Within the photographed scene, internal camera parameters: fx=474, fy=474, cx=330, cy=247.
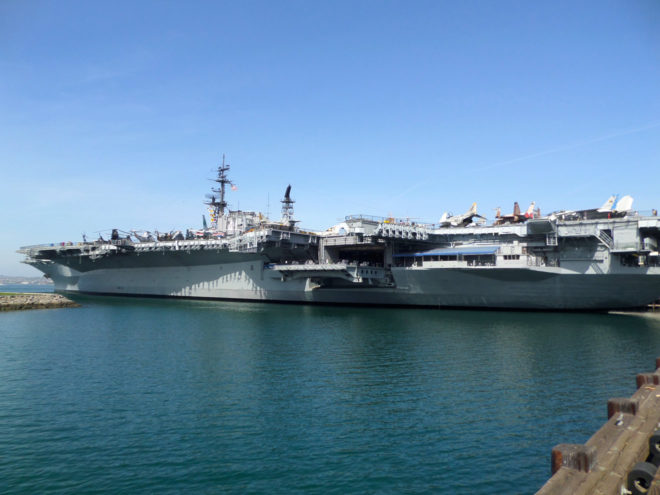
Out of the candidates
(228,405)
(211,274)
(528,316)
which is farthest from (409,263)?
(228,405)

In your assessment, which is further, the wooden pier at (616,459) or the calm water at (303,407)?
the calm water at (303,407)

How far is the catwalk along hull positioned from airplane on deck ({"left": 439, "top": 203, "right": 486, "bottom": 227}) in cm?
509

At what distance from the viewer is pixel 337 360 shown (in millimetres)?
17047

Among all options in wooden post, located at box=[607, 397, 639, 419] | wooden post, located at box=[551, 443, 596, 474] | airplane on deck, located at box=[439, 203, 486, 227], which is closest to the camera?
wooden post, located at box=[551, 443, 596, 474]

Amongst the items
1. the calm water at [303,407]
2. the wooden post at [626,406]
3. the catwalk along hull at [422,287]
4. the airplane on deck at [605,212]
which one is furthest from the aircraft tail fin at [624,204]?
the wooden post at [626,406]

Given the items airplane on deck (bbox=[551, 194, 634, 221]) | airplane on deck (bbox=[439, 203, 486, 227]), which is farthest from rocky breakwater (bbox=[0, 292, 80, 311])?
airplane on deck (bbox=[551, 194, 634, 221])

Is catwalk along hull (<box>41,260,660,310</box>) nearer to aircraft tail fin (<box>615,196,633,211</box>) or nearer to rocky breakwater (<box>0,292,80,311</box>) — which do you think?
aircraft tail fin (<box>615,196,633,211</box>)

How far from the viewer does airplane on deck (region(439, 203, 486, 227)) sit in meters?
35.7

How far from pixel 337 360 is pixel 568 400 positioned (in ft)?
25.2

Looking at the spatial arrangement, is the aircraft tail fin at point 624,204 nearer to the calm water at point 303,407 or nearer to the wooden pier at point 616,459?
the calm water at point 303,407

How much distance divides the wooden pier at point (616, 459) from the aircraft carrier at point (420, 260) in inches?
899

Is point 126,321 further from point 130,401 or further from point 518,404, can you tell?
point 518,404

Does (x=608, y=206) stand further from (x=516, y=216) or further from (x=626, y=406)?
(x=626, y=406)

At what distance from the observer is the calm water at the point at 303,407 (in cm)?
808
